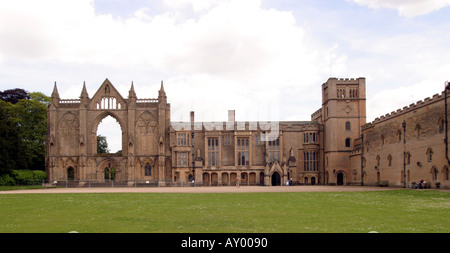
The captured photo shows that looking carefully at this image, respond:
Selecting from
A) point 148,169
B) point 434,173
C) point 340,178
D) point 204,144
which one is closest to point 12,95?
point 148,169

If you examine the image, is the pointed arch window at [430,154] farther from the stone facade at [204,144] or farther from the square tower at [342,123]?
the square tower at [342,123]

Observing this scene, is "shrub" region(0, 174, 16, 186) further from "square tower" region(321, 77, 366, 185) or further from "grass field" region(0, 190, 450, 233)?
"square tower" region(321, 77, 366, 185)

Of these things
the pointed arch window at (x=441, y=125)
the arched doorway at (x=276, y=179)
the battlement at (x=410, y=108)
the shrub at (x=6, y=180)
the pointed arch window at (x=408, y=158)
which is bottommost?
the arched doorway at (x=276, y=179)

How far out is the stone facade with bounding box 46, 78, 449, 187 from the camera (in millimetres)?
69938

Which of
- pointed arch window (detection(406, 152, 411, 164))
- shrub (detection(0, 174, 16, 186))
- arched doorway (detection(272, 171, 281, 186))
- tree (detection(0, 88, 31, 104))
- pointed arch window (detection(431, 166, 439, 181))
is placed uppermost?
tree (detection(0, 88, 31, 104))

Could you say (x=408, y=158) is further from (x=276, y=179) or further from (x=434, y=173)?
(x=276, y=179)

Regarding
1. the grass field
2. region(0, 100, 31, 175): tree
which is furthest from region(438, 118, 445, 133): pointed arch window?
region(0, 100, 31, 175): tree

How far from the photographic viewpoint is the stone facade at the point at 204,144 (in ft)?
229

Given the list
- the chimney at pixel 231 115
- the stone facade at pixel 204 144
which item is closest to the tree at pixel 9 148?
the stone facade at pixel 204 144

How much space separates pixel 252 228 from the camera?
52.1 ft

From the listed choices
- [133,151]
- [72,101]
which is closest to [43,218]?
[133,151]

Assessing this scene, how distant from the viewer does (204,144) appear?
75500 mm
